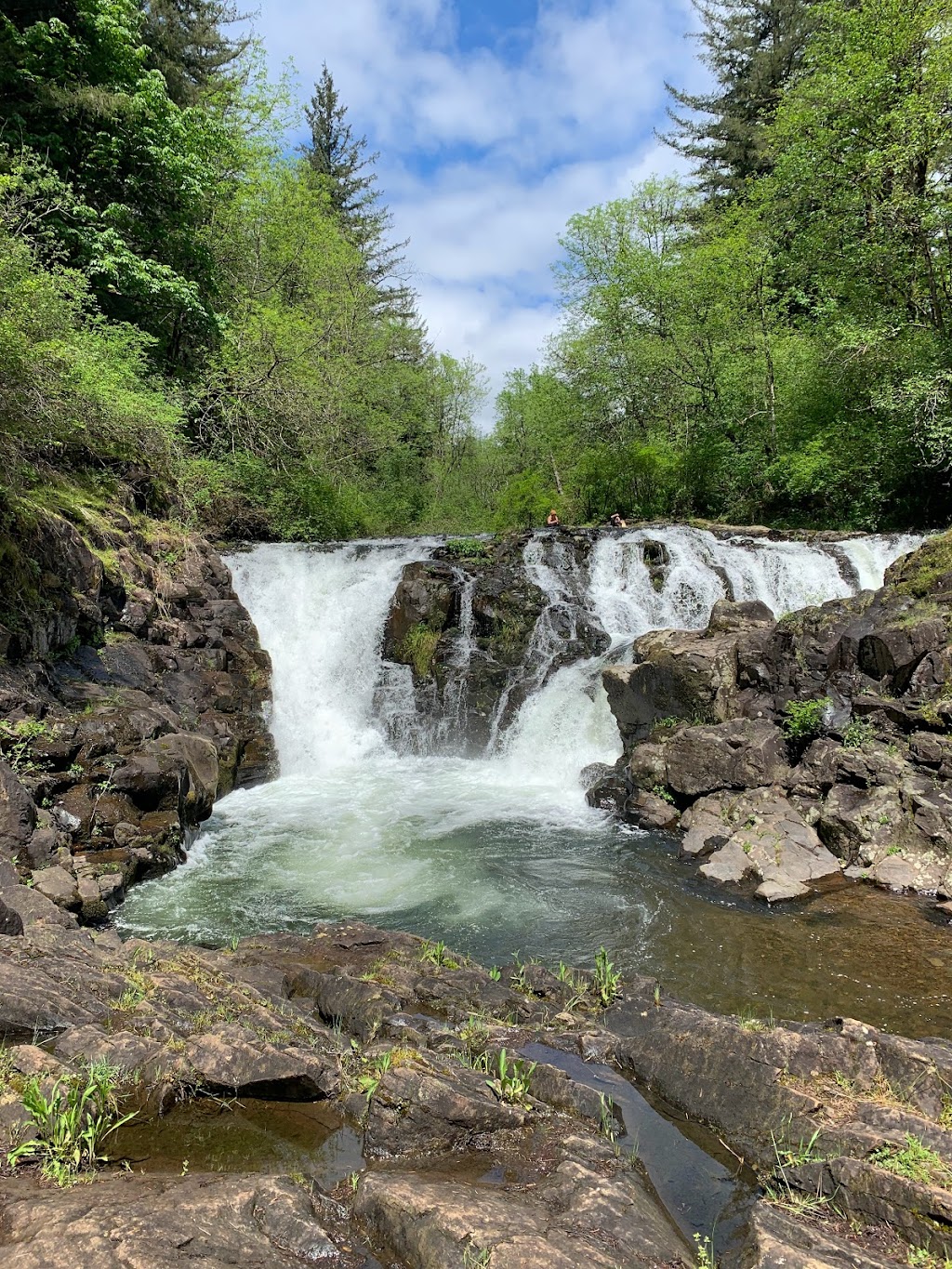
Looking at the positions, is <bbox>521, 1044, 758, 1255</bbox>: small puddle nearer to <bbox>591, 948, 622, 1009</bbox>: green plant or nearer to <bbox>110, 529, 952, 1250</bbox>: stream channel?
<bbox>110, 529, 952, 1250</bbox>: stream channel

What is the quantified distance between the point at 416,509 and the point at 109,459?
2223cm

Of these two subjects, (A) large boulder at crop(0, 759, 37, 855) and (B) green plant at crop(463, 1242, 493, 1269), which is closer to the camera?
(B) green plant at crop(463, 1242, 493, 1269)

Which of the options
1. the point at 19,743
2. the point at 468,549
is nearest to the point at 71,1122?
the point at 19,743

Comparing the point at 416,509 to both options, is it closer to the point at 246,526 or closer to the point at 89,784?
the point at 246,526

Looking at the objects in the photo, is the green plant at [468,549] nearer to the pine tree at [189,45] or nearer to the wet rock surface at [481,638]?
the wet rock surface at [481,638]

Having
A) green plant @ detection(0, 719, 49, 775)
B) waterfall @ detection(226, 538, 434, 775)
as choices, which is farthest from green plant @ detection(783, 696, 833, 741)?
green plant @ detection(0, 719, 49, 775)

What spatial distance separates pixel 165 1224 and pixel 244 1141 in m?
0.97

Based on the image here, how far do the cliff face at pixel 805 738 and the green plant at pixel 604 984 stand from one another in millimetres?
3121

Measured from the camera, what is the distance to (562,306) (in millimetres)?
27328

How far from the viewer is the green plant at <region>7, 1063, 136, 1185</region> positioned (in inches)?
101

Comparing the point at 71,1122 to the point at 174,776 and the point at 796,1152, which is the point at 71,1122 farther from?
the point at 174,776

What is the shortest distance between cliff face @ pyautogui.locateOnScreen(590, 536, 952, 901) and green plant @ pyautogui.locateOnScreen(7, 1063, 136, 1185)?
710 centimetres

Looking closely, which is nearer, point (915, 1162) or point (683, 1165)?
point (915, 1162)

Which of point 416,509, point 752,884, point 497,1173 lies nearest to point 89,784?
point 497,1173
